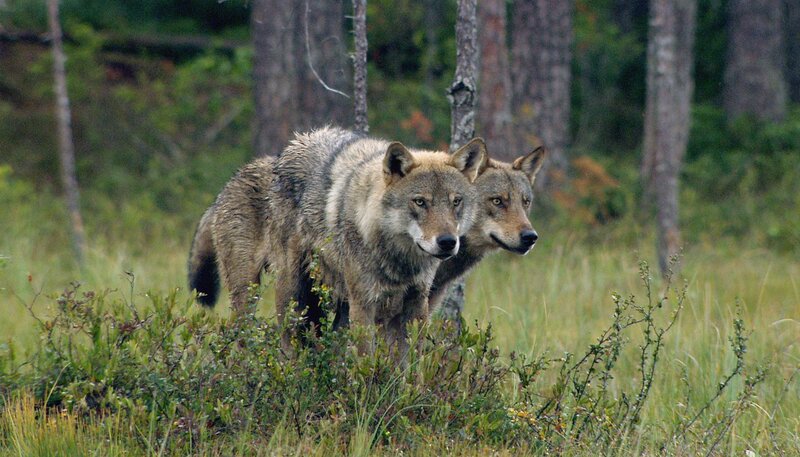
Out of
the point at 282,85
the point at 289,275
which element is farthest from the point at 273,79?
the point at 289,275

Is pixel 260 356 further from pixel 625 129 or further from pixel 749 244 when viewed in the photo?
pixel 625 129

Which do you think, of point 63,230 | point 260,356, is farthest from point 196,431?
point 63,230

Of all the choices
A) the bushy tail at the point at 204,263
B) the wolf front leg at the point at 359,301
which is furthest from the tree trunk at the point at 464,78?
the bushy tail at the point at 204,263

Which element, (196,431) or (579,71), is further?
(579,71)

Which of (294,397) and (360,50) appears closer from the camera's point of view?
(294,397)

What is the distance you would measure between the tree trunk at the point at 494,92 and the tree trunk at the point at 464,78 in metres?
4.53

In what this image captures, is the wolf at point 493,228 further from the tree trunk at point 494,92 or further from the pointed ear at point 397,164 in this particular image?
the tree trunk at point 494,92

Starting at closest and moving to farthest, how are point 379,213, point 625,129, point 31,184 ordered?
point 379,213 → point 31,184 → point 625,129

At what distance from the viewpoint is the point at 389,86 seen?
660 inches

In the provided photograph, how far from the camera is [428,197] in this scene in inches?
214

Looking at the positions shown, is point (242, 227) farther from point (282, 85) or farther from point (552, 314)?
point (282, 85)

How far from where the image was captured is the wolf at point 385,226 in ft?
17.9

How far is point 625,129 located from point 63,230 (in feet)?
37.1

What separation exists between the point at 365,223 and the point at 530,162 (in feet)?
5.55
